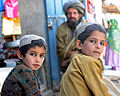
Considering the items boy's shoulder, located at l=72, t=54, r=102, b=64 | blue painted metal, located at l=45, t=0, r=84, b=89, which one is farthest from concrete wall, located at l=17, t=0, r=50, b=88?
boy's shoulder, located at l=72, t=54, r=102, b=64

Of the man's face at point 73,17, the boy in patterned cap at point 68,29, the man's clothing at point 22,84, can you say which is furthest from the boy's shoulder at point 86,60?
the man's face at point 73,17

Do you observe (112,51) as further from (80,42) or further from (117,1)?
(117,1)

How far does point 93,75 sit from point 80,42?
0.48 metres

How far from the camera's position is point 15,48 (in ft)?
13.2

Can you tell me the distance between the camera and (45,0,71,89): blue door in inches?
182

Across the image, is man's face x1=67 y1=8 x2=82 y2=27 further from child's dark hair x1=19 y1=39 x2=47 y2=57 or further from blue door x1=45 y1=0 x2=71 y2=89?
child's dark hair x1=19 y1=39 x2=47 y2=57

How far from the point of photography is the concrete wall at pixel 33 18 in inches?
170

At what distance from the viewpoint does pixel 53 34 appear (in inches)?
184

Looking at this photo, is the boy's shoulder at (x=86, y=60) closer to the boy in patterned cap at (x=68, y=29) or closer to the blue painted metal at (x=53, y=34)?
the boy in patterned cap at (x=68, y=29)

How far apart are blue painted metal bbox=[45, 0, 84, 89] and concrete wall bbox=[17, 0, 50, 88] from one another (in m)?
0.12

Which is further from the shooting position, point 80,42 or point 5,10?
point 5,10

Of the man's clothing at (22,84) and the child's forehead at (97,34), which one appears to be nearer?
the man's clothing at (22,84)

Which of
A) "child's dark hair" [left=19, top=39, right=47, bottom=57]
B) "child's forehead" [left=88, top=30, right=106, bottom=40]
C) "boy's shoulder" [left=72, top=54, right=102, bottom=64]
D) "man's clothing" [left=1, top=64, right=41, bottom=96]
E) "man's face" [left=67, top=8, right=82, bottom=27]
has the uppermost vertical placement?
"man's face" [left=67, top=8, right=82, bottom=27]

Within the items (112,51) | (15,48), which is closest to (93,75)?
(15,48)
